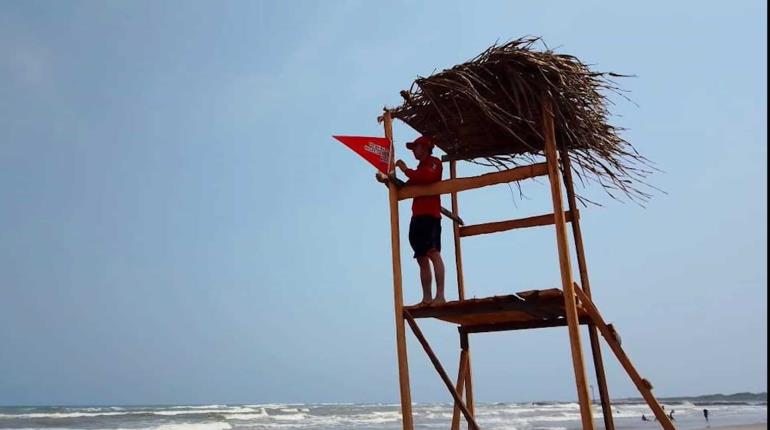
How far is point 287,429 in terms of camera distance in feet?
102

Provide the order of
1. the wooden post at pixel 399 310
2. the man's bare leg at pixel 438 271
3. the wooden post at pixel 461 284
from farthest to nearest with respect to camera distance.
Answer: the wooden post at pixel 461 284 → the man's bare leg at pixel 438 271 → the wooden post at pixel 399 310

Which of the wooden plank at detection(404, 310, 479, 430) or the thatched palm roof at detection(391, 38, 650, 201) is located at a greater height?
the thatched palm roof at detection(391, 38, 650, 201)

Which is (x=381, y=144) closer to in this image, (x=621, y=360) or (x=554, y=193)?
(x=554, y=193)

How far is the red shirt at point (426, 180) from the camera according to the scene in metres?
6.61

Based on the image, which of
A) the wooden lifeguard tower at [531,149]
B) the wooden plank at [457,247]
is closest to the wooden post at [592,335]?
the wooden lifeguard tower at [531,149]

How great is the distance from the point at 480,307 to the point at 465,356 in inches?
61.6

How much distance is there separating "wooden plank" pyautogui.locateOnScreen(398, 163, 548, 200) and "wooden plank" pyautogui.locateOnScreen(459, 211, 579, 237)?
800mm

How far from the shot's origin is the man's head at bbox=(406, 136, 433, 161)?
275 inches

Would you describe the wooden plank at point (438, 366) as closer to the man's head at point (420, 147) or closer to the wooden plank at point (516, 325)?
the wooden plank at point (516, 325)

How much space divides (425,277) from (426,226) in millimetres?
484

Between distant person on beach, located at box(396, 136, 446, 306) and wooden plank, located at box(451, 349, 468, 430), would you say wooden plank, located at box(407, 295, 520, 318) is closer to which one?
distant person on beach, located at box(396, 136, 446, 306)

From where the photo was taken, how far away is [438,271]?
21.9ft

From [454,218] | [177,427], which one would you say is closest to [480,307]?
[454,218]

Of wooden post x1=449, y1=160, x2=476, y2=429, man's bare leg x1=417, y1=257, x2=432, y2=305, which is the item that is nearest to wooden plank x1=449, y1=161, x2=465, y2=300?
wooden post x1=449, y1=160, x2=476, y2=429
